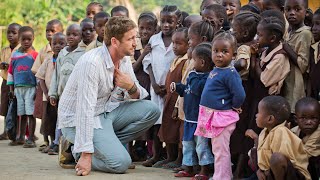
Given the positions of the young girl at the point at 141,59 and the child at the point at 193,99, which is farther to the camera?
the young girl at the point at 141,59

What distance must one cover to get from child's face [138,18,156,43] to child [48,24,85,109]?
0.71m

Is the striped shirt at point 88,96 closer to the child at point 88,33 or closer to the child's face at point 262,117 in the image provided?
the child at point 88,33

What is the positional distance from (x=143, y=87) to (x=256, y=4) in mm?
1367

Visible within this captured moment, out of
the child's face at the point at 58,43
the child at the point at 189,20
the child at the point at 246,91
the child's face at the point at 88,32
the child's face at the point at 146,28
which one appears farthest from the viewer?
the child's face at the point at 58,43

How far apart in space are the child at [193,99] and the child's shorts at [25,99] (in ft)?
9.69

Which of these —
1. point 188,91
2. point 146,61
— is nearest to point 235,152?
point 188,91

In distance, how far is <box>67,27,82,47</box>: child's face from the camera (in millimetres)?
7895

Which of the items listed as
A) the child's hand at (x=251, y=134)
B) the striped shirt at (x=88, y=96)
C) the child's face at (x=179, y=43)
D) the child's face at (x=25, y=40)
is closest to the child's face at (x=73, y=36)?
the child's face at (x=25, y=40)

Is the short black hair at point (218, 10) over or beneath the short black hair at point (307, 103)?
over

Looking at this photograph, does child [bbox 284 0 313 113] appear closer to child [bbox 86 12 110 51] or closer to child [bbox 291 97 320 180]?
child [bbox 291 97 320 180]

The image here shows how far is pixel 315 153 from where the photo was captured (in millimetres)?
5109

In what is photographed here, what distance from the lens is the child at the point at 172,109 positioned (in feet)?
21.8

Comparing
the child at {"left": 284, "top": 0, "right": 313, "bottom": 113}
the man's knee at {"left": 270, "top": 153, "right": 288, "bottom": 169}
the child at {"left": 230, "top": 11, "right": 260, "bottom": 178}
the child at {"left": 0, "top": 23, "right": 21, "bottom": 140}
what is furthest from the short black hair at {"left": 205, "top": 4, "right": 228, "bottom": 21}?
the child at {"left": 0, "top": 23, "right": 21, "bottom": 140}

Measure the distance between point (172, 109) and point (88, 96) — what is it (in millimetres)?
935
